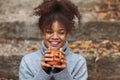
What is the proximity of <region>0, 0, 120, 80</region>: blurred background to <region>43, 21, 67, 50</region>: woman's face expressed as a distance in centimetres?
106

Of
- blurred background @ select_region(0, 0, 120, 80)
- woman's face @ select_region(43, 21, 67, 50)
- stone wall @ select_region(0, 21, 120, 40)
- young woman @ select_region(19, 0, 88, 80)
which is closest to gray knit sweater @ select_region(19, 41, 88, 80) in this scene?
young woman @ select_region(19, 0, 88, 80)

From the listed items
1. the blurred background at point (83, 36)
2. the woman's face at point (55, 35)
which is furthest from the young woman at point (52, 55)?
the blurred background at point (83, 36)

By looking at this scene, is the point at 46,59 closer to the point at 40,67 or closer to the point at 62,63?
the point at 62,63

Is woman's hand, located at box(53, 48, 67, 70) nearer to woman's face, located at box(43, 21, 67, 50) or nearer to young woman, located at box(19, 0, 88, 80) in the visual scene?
young woman, located at box(19, 0, 88, 80)

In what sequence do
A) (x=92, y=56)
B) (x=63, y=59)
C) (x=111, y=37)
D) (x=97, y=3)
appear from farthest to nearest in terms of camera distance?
1. (x=97, y=3)
2. (x=111, y=37)
3. (x=92, y=56)
4. (x=63, y=59)

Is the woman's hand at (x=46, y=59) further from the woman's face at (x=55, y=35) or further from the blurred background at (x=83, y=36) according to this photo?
the blurred background at (x=83, y=36)

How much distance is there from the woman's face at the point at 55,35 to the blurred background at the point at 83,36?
1.06 m

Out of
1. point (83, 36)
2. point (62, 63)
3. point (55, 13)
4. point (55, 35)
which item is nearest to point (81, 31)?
point (83, 36)

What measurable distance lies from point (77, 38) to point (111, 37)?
440 millimetres

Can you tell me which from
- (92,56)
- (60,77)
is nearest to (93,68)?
(92,56)

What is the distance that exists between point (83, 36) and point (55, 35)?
93.6 inches

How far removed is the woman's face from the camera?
380cm

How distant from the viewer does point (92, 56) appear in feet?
17.8

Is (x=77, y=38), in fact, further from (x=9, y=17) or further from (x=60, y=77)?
(x=60, y=77)
